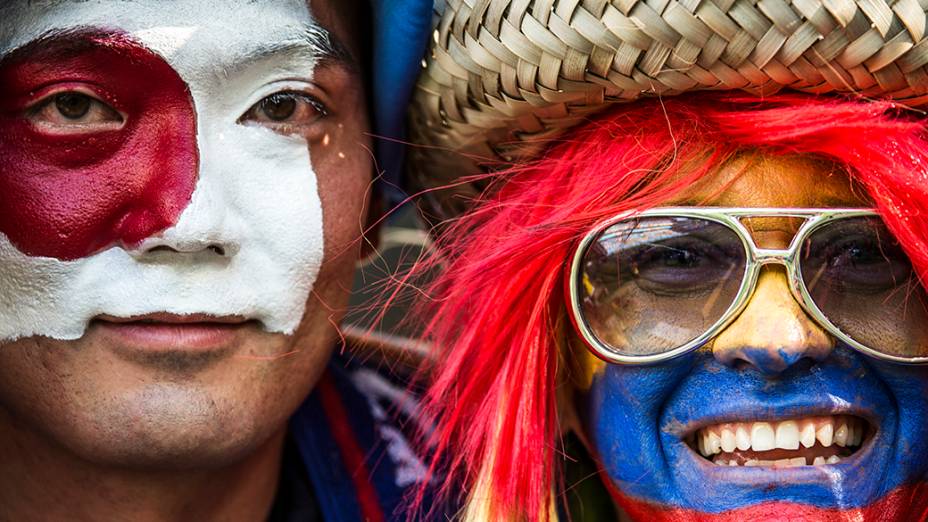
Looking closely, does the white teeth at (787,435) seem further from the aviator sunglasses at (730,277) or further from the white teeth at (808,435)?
the aviator sunglasses at (730,277)

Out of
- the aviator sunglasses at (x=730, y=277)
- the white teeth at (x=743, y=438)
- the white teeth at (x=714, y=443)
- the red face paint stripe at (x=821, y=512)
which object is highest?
the aviator sunglasses at (x=730, y=277)

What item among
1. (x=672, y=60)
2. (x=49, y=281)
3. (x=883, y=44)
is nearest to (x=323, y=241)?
(x=49, y=281)

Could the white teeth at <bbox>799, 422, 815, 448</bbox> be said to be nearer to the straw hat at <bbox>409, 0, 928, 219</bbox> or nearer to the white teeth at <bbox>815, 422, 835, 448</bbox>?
the white teeth at <bbox>815, 422, 835, 448</bbox>

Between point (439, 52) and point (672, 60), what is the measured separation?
1.19 feet

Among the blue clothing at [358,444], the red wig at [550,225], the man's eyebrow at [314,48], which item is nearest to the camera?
the red wig at [550,225]

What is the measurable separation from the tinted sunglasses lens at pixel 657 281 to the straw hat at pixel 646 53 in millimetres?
177

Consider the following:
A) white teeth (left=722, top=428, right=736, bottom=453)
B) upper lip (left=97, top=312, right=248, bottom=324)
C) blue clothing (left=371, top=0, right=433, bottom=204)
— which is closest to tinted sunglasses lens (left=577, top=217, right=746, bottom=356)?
white teeth (left=722, top=428, right=736, bottom=453)

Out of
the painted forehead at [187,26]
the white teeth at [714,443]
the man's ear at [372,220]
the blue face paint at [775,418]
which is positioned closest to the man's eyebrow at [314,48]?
the painted forehead at [187,26]

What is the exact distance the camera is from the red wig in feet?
4.66

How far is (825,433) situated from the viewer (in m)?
1.47

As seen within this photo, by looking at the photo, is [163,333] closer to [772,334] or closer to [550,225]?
[550,225]

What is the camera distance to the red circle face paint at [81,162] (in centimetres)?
147

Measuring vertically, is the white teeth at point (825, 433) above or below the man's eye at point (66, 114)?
below

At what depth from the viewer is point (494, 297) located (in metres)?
1.59
